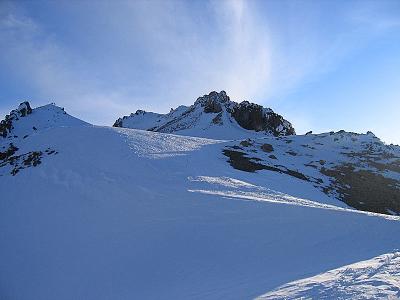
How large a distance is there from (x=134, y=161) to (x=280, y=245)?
41.8 feet

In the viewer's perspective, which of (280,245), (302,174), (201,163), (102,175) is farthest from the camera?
(302,174)

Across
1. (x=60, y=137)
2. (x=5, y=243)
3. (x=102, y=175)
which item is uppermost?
(x=60, y=137)

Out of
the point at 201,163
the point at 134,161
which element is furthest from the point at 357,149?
the point at 134,161

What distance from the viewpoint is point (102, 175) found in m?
21.8

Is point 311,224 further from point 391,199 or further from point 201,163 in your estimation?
point 391,199

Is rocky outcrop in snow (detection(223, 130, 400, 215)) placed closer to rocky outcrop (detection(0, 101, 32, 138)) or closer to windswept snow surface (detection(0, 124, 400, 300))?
windswept snow surface (detection(0, 124, 400, 300))

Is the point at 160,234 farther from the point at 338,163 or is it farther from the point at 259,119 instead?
the point at 259,119

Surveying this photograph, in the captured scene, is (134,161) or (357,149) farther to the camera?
(357,149)

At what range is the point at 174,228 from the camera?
1511 centimetres

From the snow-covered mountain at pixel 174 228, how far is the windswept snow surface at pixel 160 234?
0.06 m

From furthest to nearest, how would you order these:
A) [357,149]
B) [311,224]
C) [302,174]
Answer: [357,149]
[302,174]
[311,224]

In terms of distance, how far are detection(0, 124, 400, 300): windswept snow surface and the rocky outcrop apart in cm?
6851

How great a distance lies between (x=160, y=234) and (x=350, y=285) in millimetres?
7224

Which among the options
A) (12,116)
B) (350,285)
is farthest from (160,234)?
(12,116)
